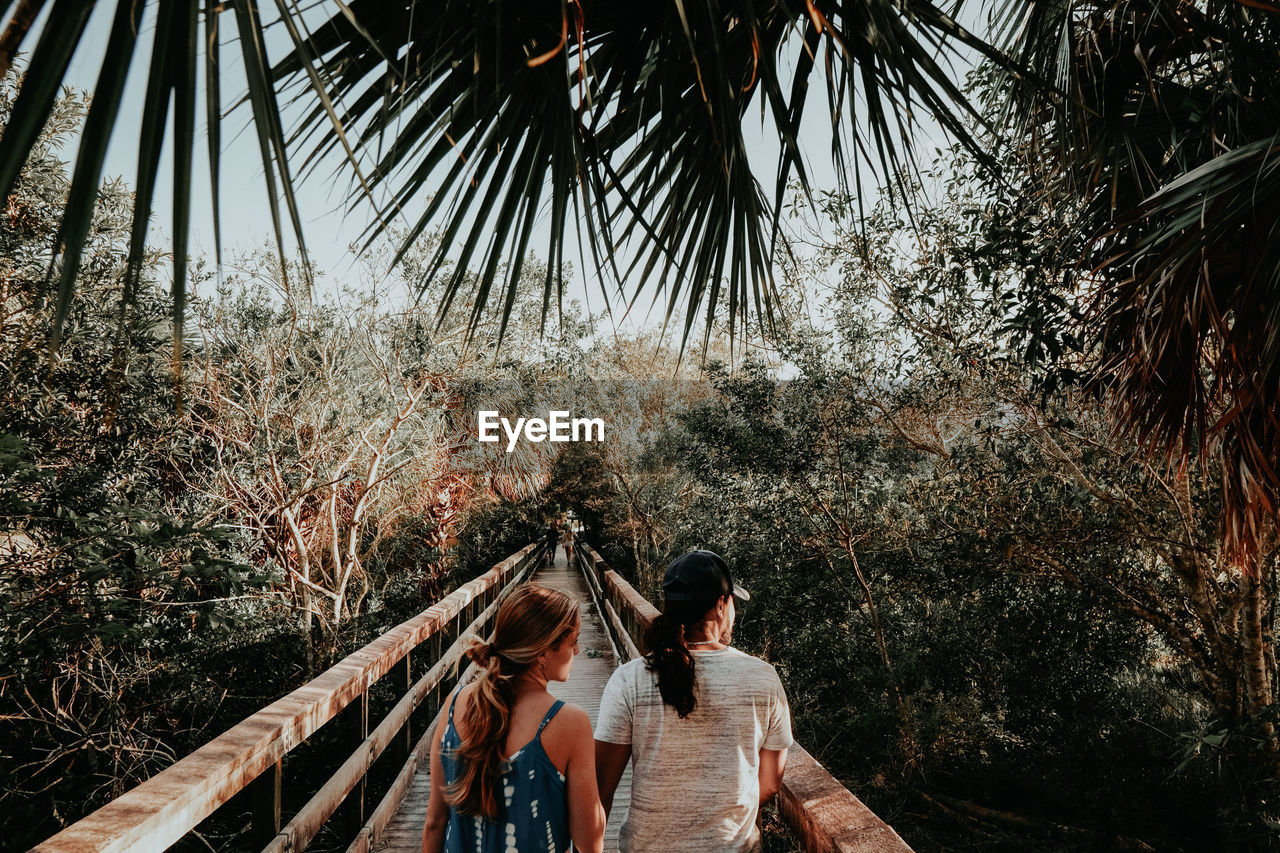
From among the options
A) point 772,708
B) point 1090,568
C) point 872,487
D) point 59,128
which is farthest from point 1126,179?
point 59,128

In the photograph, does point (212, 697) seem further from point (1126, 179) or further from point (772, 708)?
point (1126, 179)

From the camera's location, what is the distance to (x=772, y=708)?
5.83 ft

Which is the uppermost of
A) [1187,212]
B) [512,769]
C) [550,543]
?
[1187,212]

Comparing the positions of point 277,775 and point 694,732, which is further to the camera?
point 277,775

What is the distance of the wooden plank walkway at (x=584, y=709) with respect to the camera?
3303mm

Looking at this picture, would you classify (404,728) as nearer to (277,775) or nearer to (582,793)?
(277,775)

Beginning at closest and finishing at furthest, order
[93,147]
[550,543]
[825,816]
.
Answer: [93,147]
[825,816]
[550,543]

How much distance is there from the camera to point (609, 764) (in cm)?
182

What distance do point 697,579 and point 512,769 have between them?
0.58 metres

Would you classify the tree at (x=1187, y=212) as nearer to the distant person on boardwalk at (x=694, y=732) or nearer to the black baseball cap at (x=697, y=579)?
the black baseball cap at (x=697, y=579)

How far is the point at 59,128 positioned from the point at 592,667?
263 inches

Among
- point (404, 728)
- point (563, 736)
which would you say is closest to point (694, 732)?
point (563, 736)

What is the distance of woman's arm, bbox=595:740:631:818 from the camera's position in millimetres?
1816

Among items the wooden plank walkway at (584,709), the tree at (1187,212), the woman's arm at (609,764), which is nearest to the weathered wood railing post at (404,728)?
the wooden plank walkway at (584,709)
